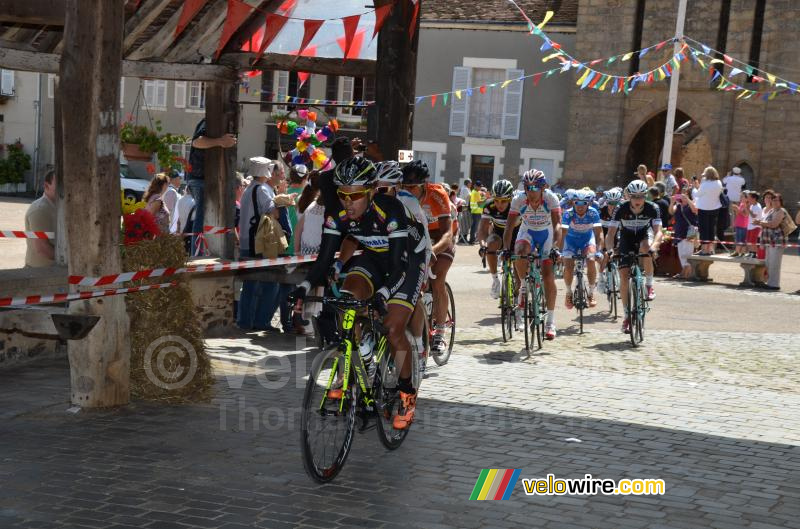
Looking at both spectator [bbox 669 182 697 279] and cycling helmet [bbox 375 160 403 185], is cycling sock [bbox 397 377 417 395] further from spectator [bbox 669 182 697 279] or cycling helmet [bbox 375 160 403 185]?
spectator [bbox 669 182 697 279]

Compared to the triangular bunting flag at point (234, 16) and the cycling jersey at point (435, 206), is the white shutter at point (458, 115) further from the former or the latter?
the cycling jersey at point (435, 206)

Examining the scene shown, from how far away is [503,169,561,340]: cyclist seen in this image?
40.4 ft

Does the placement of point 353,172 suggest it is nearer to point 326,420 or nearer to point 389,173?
point 389,173

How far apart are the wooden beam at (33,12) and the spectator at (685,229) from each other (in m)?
15.0

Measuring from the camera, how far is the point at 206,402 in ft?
27.8

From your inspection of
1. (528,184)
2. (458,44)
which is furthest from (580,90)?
(528,184)

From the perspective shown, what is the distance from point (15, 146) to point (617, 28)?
24.0 m

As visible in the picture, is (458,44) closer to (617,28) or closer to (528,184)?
(617,28)

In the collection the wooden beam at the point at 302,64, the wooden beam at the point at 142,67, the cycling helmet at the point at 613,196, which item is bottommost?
the cycling helmet at the point at 613,196

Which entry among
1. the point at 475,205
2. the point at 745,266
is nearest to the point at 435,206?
the point at 745,266

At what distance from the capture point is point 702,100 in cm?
3638

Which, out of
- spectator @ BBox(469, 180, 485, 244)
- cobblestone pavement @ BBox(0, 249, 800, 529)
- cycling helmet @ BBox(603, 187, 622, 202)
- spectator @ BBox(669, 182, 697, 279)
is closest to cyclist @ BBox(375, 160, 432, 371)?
cobblestone pavement @ BBox(0, 249, 800, 529)

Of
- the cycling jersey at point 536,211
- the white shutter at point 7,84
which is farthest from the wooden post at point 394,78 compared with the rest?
the white shutter at point 7,84

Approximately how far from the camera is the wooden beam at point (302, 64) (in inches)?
485
